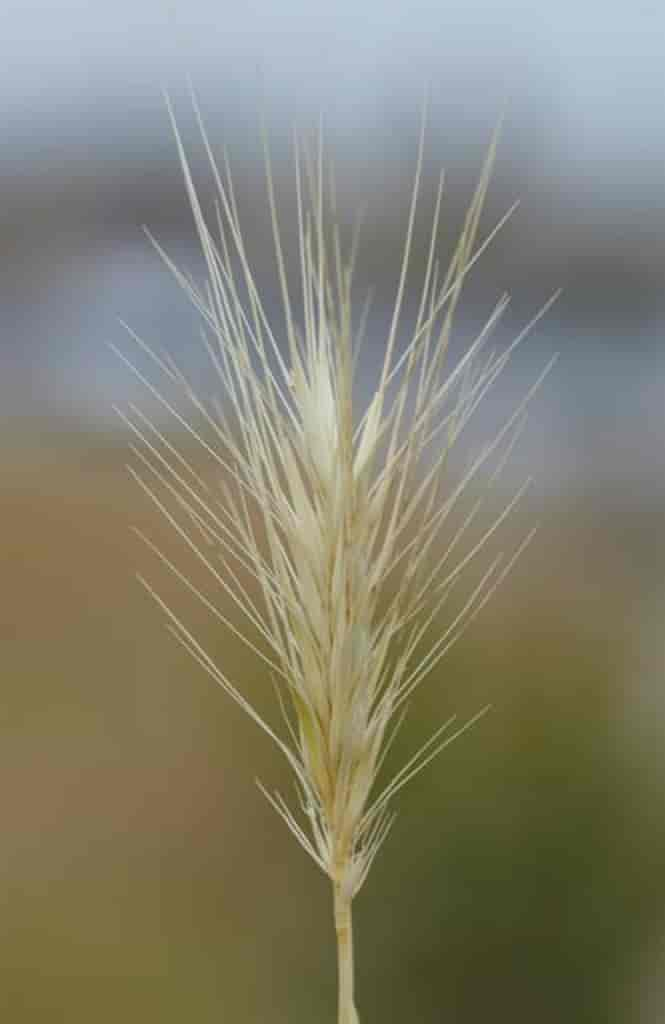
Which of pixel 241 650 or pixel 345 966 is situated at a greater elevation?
pixel 241 650

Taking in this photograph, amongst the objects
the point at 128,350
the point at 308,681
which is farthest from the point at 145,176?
the point at 308,681

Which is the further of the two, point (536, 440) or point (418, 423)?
point (536, 440)

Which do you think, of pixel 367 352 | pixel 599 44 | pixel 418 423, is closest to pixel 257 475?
pixel 418 423

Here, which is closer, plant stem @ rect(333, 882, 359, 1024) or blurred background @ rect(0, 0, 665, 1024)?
plant stem @ rect(333, 882, 359, 1024)

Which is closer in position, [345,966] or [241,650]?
[345,966]

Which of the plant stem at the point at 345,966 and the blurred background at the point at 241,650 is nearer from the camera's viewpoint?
the plant stem at the point at 345,966

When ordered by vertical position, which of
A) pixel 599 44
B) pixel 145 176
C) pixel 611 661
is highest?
pixel 599 44

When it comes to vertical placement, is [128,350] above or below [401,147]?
below

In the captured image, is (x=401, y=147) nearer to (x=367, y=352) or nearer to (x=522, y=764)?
(x=367, y=352)
